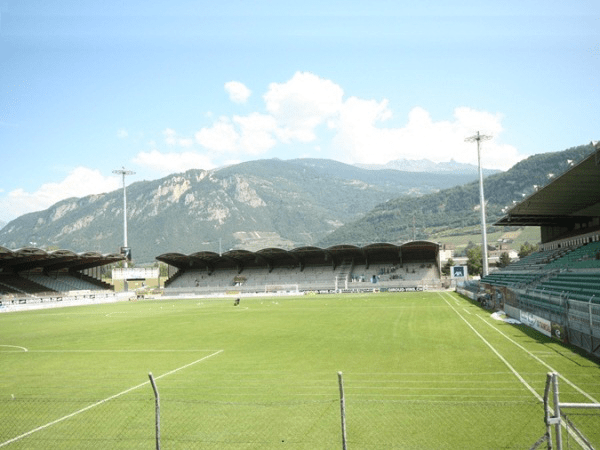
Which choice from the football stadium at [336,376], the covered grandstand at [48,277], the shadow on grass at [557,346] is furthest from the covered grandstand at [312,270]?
the shadow on grass at [557,346]

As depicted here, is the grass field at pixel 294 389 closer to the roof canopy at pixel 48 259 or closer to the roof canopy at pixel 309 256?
the roof canopy at pixel 48 259

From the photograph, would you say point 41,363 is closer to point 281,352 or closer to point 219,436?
point 281,352

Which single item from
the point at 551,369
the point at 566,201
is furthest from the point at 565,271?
the point at 551,369

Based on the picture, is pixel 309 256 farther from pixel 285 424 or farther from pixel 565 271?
pixel 285 424

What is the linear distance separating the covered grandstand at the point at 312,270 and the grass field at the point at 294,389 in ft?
192

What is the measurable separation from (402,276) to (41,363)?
71740 millimetres

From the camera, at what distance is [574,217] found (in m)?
53.1

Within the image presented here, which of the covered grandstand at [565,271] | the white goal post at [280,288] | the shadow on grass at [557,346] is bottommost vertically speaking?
the white goal post at [280,288]

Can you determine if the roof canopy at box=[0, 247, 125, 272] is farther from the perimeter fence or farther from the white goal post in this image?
the perimeter fence

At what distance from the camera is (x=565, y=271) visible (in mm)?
33656

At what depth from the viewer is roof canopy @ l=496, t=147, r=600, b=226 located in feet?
96.9

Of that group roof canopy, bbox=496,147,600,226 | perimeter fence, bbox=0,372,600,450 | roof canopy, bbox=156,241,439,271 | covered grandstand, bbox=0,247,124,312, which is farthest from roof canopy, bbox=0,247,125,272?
roof canopy, bbox=496,147,600,226

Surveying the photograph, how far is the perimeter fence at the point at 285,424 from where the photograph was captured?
9.97 metres

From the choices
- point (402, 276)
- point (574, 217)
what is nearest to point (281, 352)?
point (574, 217)
